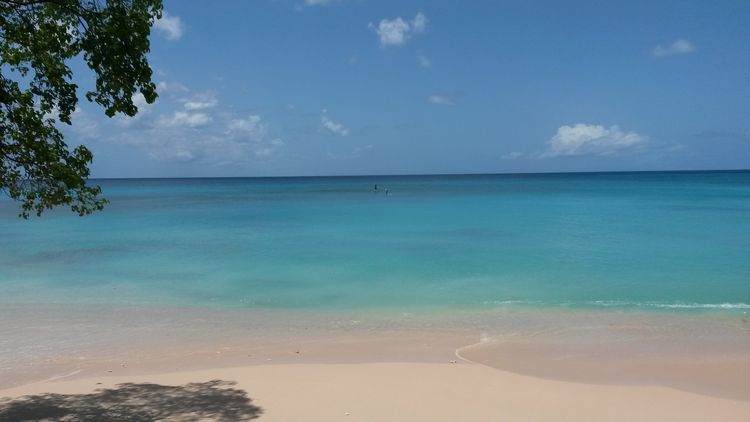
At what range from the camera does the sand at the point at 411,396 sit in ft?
18.7

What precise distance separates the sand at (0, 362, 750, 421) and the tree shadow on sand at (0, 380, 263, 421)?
0.09ft

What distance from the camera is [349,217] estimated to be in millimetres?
33094

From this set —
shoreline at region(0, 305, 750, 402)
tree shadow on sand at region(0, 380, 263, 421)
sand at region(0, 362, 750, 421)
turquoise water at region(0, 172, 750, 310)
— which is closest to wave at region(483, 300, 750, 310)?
turquoise water at region(0, 172, 750, 310)

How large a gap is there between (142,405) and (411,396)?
2.81 metres

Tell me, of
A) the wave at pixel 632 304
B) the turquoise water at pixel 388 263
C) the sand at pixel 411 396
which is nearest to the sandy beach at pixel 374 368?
the sand at pixel 411 396

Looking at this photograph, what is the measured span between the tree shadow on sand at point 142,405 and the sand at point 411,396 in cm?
3

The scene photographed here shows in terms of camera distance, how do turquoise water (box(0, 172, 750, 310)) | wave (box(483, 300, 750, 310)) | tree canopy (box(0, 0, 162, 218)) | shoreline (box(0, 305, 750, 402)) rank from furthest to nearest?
turquoise water (box(0, 172, 750, 310)) < wave (box(483, 300, 750, 310)) < shoreline (box(0, 305, 750, 402)) < tree canopy (box(0, 0, 162, 218))

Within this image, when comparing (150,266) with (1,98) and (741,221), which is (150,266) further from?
(741,221)

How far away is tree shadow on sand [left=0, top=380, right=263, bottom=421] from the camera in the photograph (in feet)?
18.1

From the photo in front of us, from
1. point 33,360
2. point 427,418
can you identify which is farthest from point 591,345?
point 33,360

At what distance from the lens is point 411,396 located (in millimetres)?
6230

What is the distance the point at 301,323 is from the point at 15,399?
4634mm

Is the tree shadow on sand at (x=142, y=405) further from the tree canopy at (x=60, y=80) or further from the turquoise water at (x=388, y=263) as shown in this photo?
the turquoise water at (x=388, y=263)

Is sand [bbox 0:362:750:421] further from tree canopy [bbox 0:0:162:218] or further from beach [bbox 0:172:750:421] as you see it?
tree canopy [bbox 0:0:162:218]
